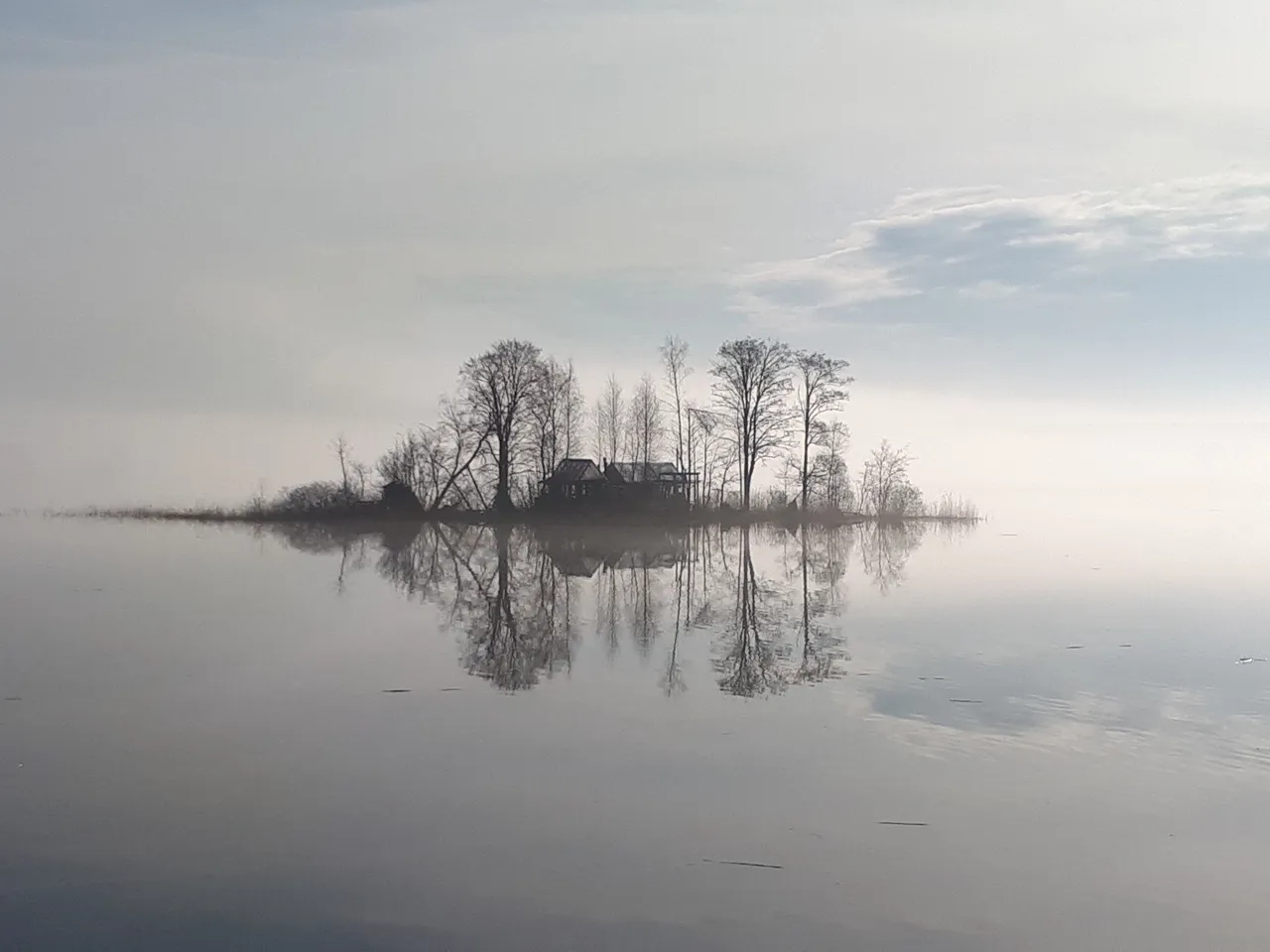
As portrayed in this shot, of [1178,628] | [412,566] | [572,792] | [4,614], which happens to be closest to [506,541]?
[412,566]

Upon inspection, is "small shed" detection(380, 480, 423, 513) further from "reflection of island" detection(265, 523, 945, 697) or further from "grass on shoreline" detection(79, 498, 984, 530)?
"reflection of island" detection(265, 523, 945, 697)

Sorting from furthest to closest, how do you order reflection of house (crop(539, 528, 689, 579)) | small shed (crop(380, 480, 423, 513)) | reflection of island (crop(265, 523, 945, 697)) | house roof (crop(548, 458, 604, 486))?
1. small shed (crop(380, 480, 423, 513))
2. house roof (crop(548, 458, 604, 486))
3. reflection of house (crop(539, 528, 689, 579))
4. reflection of island (crop(265, 523, 945, 697))

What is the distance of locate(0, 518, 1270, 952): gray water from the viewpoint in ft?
18.4

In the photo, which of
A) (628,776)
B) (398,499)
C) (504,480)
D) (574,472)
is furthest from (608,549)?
(628,776)

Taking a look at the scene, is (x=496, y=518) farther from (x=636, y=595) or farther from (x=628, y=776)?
(x=628, y=776)

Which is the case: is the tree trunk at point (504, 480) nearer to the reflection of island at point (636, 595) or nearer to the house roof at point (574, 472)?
the house roof at point (574, 472)

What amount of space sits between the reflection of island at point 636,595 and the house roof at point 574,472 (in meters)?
12.5

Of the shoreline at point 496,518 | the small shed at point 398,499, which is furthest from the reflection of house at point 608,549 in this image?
the small shed at point 398,499

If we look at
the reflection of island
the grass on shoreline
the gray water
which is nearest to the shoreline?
the grass on shoreline

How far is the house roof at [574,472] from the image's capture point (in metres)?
53.7

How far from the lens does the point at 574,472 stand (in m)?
54.5

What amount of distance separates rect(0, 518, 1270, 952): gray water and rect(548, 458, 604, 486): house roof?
35.4 m

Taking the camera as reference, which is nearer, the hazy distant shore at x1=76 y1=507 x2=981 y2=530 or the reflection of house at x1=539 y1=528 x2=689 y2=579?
the reflection of house at x1=539 y1=528 x2=689 y2=579

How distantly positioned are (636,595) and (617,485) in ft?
102
